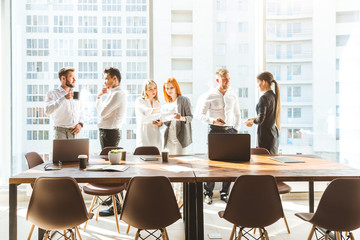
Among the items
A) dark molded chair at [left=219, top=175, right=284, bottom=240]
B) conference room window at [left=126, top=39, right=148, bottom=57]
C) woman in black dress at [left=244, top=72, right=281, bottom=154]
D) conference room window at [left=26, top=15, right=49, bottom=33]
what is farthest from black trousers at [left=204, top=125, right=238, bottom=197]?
conference room window at [left=26, top=15, right=49, bottom=33]

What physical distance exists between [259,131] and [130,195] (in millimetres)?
2550

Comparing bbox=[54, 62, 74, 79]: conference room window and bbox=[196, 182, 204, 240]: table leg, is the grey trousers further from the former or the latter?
bbox=[196, 182, 204, 240]: table leg

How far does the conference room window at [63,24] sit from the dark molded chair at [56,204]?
3.34 metres

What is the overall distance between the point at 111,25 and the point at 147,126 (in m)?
1.83

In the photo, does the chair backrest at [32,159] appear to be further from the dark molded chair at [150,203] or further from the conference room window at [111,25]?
the conference room window at [111,25]

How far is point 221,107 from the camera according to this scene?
444cm

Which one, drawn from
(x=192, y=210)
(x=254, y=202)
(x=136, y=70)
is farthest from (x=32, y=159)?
(x=254, y=202)

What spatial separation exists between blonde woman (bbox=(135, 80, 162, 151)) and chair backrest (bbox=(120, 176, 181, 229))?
2.11m

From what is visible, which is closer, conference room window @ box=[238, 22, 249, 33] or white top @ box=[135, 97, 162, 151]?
white top @ box=[135, 97, 162, 151]

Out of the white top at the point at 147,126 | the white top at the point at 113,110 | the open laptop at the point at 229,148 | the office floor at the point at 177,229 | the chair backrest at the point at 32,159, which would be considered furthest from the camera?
the white top at the point at 147,126

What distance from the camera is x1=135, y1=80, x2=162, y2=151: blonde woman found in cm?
424

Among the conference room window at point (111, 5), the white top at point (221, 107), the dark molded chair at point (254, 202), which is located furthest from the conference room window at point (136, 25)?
the dark molded chair at point (254, 202)

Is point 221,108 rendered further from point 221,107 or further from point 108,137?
point 108,137

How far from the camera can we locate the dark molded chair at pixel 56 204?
6.82ft
